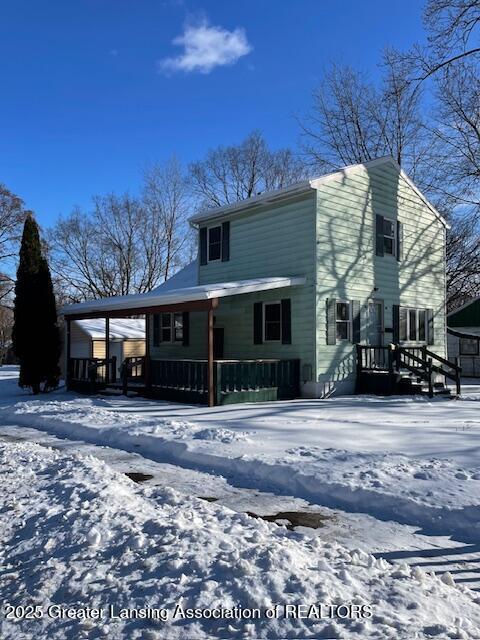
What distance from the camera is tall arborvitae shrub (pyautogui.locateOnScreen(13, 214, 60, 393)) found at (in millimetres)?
17141

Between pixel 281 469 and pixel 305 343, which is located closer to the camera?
pixel 281 469

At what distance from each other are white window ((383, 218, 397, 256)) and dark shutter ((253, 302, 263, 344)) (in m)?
4.60

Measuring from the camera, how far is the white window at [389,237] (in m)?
17.0

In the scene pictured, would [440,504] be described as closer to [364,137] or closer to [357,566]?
[357,566]

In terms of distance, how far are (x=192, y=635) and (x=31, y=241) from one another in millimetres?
16577

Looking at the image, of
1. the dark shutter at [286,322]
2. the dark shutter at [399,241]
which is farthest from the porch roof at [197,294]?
the dark shutter at [399,241]

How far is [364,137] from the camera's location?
32.0 meters

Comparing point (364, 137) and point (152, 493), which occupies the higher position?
point (364, 137)

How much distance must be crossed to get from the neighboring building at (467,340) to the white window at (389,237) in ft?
34.2

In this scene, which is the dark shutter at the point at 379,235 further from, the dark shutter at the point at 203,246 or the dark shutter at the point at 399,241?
the dark shutter at the point at 203,246

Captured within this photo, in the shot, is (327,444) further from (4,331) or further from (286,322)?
(4,331)

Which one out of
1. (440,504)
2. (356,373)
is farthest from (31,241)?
(440,504)

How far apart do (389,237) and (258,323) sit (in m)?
5.29

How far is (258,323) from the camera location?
1596 centimetres
